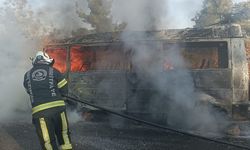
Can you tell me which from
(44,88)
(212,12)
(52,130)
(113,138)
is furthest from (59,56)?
(212,12)

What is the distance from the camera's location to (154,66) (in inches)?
356

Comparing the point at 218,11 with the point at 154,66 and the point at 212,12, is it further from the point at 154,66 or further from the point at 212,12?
the point at 154,66

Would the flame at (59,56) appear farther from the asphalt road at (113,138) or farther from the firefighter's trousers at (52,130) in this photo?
the firefighter's trousers at (52,130)

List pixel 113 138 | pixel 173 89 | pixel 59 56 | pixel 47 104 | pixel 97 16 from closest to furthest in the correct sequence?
pixel 47 104, pixel 113 138, pixel 173 89, pixel 59 56, pixel 97 16

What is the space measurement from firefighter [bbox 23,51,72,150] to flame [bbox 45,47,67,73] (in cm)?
456

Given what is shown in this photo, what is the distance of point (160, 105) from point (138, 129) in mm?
750

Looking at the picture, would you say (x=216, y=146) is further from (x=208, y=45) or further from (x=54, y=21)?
(x=54, y=21)

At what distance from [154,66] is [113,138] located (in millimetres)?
2211

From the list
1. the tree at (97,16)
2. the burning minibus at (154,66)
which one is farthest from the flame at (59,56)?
the tree at (97,16)

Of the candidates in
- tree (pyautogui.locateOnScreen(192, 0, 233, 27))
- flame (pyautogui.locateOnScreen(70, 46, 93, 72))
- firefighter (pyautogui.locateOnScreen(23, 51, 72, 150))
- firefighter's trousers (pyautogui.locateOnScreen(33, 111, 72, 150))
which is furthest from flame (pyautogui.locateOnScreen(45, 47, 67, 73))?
tree (pyautogui.locateOnScreen(192, 0, 233, 27))

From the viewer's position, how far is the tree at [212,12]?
108 ft

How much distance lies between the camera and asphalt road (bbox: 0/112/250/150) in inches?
269

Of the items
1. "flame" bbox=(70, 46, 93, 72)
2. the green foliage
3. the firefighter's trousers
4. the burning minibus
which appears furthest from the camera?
the green foliage

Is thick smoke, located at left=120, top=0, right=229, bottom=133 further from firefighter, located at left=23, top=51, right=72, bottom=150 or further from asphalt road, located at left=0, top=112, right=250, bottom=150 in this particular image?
firefighter, located at left=23, top=51, right=72, bottom=150
